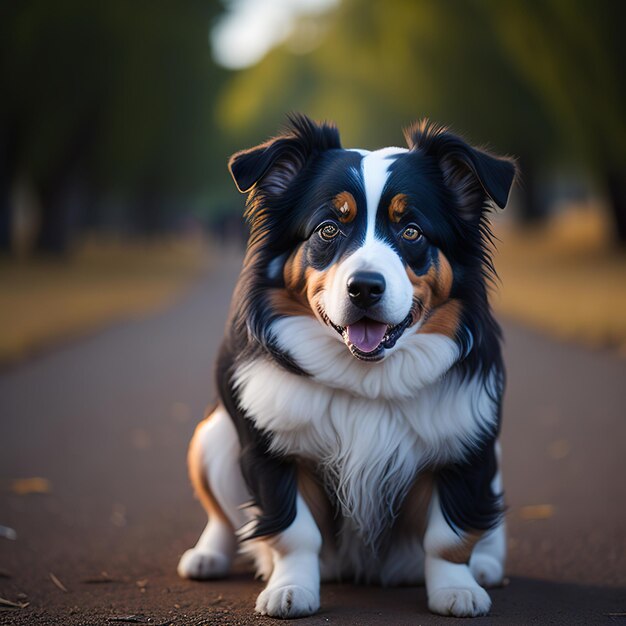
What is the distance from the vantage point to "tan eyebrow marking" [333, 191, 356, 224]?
366cm

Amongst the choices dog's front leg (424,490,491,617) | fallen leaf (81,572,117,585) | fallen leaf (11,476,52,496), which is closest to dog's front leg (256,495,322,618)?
dog's front leg (424,490,491,617)

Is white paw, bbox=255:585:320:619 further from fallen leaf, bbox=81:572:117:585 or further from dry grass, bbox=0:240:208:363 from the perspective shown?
dry grass, bbox=0:240:208:363

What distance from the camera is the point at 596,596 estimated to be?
393 centimetres

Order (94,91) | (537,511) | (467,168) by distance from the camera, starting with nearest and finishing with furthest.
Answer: (467,168), (537,511), (94,91)

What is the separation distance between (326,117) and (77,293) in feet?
28.1

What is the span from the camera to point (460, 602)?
356cm

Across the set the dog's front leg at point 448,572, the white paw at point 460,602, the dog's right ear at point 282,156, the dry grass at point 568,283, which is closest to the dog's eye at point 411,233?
the dog's right ear at point 282,156

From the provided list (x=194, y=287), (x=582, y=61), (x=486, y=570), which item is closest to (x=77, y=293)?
(x=194, y=287)

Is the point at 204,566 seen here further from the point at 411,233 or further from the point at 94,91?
the point at 94,91

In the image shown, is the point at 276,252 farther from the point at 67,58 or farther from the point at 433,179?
the point at 67,58

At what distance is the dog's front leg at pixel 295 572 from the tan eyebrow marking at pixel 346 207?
1.13 meters

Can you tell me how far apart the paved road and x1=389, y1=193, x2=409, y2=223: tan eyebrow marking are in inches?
59.6

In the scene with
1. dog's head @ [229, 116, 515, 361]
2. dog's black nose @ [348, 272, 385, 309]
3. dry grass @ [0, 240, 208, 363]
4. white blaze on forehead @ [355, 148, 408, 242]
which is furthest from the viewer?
dry grass @ [0, 240, 208, 363]

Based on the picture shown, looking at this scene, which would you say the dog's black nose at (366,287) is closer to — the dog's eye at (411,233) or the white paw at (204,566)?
the dog's eye at (411,233)
